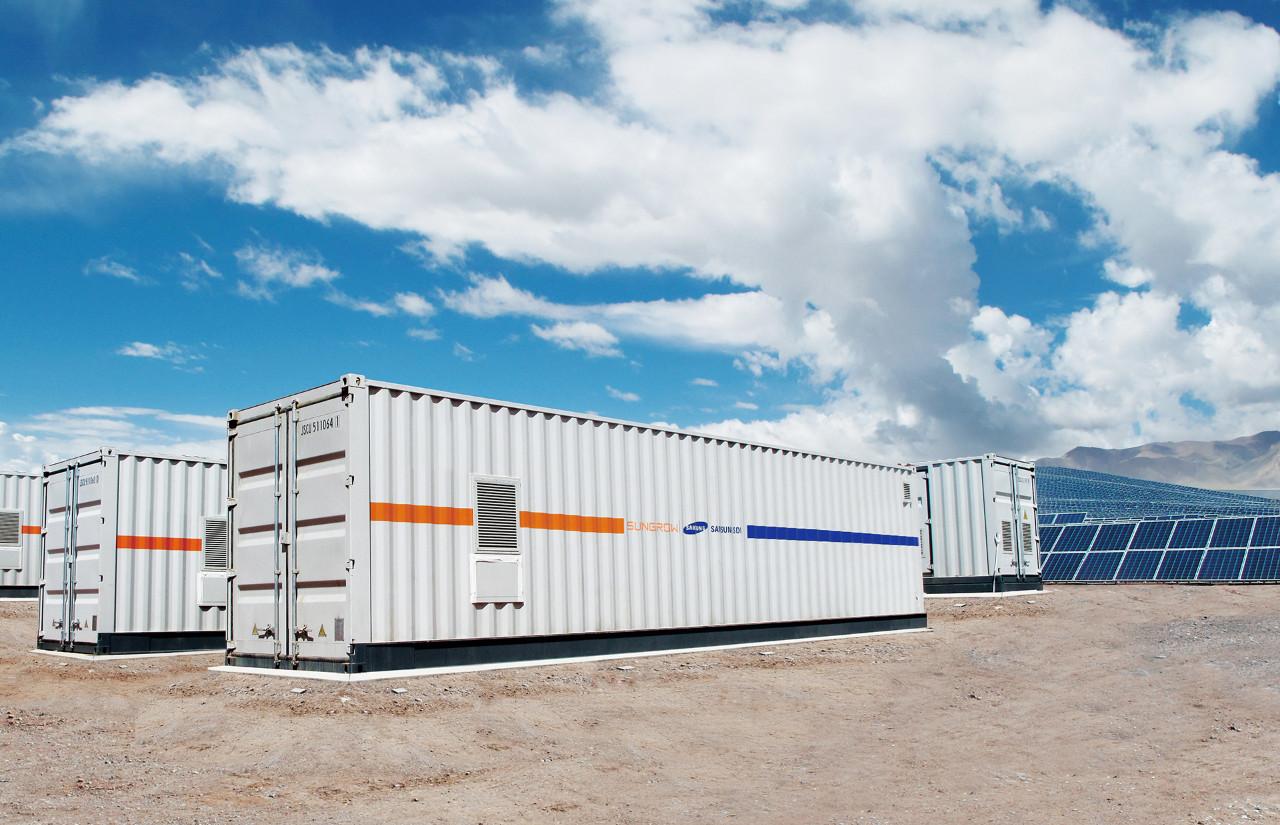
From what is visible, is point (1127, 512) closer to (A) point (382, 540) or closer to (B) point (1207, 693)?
(B) point (1207, 693)

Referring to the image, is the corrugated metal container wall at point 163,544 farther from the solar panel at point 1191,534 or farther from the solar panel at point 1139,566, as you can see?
the solar panel at point 1191,534

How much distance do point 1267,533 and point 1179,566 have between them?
355 cm

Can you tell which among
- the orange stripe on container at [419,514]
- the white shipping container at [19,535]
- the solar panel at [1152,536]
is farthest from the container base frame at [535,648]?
the solar panel at [1152,536]

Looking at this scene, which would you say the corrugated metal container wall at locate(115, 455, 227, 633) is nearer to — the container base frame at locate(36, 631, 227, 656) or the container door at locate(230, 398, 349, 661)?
the container base frame at locate(36, 631, 227, 656)

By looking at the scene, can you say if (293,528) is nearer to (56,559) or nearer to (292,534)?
(292,534)

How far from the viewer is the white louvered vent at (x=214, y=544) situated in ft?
63.8

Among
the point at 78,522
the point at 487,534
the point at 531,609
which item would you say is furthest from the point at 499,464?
the point at 78,522

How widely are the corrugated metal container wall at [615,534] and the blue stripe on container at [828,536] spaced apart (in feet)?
0.41

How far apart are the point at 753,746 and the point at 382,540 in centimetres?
522

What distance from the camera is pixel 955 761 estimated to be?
10.7 m

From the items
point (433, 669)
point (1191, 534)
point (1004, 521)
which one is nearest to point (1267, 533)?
point (1191, 534)

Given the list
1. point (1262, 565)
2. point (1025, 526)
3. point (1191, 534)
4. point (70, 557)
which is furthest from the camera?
point (1191, 534)

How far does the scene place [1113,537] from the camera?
34812mm

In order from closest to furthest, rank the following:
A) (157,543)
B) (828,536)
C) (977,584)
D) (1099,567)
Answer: (157,543) → (828,536) → (977,584) → (1099,567)
